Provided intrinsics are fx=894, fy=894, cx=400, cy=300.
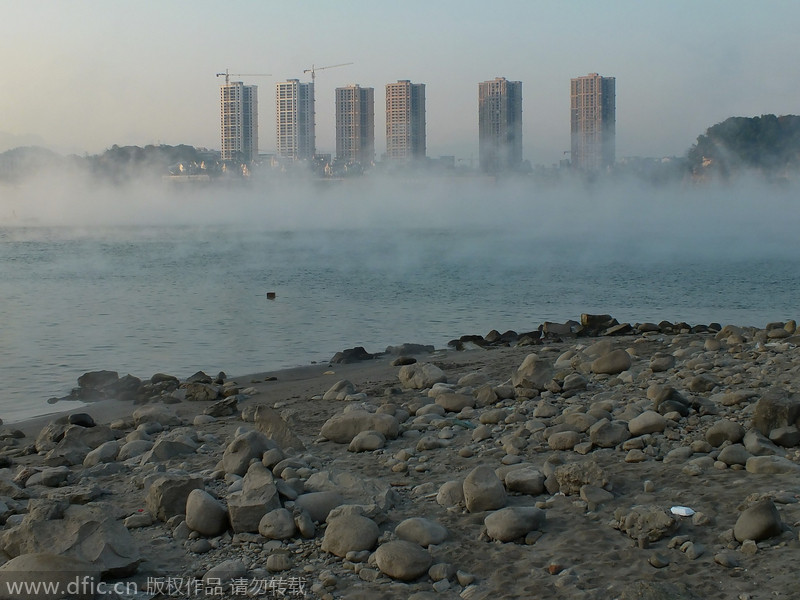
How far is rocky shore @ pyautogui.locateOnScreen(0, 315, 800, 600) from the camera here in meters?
4.72

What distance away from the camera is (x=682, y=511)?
207 inches

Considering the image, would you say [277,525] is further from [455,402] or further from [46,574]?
[455,402]

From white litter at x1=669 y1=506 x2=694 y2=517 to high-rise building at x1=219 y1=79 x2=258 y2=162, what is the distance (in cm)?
16515

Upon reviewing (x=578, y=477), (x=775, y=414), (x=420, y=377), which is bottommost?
(x=420, y=377)

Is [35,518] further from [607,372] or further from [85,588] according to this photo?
[607,372]

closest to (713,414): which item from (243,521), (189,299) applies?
(243,521)

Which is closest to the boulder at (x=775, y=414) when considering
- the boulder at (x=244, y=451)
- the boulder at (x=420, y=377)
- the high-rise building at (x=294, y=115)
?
the boulder at (x=244, y=451)

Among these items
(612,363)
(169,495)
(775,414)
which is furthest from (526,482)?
(612,363)

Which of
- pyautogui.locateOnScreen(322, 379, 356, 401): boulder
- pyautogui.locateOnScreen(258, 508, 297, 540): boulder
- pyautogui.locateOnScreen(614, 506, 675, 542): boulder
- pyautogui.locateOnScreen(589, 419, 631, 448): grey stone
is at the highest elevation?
pyautogui.locateOnScreen(589, 419, 631, 448): grey stone

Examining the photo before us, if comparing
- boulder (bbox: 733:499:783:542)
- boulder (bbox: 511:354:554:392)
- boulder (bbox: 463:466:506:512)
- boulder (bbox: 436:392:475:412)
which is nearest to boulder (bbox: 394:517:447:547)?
boulder (bbox: 463:466:506:512)

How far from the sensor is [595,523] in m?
5.32

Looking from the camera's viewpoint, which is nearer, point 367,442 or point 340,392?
point 367,442

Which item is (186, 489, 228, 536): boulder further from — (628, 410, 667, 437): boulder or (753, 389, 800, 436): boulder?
(753, 389, 800, 436): boulder

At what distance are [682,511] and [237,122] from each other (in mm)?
171013
